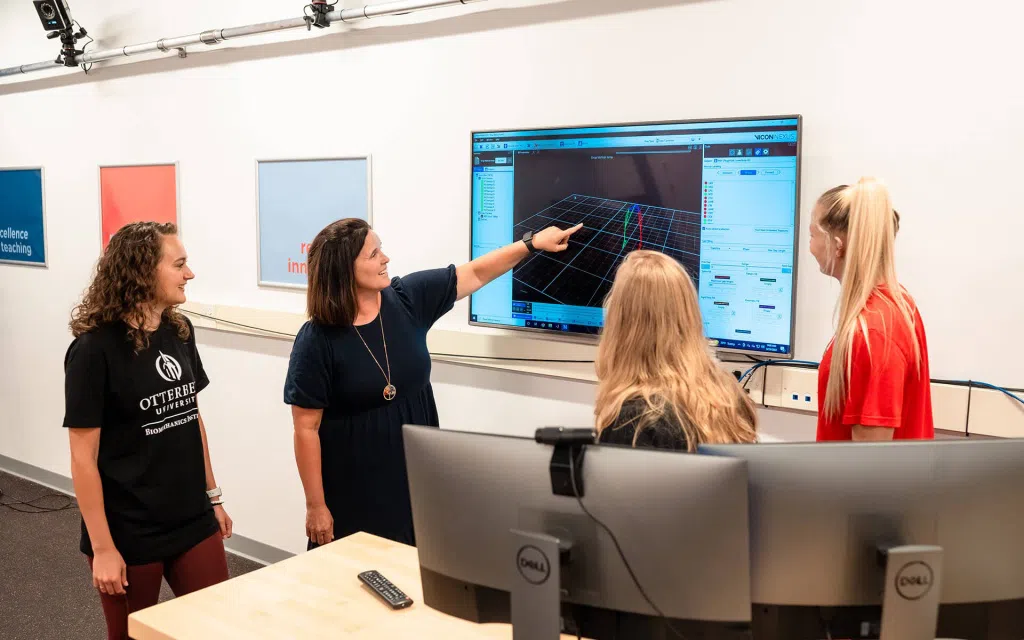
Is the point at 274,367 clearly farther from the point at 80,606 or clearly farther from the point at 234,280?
the point at 80,606

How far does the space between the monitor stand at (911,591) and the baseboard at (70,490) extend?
3097 millimetres

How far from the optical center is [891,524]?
1139 mm

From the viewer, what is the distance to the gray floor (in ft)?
10.6

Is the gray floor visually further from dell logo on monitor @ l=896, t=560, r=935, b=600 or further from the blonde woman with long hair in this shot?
dell logo on monitor @ l=896, t=560, r=935, b=600

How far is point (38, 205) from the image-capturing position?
491cm

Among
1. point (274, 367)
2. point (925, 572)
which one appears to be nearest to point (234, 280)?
point (274, 367)

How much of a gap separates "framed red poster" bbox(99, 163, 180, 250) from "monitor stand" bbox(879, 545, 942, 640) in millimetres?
3824

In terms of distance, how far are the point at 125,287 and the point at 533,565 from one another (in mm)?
1605

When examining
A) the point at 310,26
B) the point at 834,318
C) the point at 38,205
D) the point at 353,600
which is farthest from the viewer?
the point at 38,205

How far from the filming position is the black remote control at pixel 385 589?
5.49 ft

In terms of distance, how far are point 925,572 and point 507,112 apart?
2232 millimetres

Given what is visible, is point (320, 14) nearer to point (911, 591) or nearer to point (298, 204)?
point (298, 204)

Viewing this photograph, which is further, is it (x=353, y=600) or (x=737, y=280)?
(x=737, y=280)

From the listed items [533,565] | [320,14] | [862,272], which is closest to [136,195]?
[320,14]
